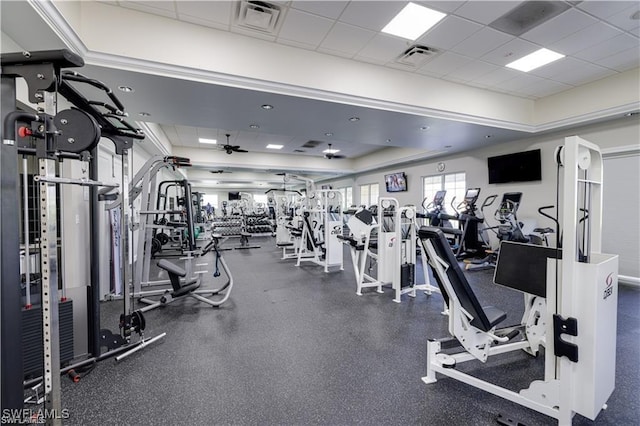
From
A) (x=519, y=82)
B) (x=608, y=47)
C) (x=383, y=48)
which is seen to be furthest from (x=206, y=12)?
(x=608, y=47)

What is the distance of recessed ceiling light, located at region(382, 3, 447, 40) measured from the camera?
2.89 m

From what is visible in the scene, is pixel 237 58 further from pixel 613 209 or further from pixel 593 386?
pixel 613 209

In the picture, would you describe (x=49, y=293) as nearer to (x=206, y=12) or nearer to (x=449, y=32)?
(x=206, y=12)

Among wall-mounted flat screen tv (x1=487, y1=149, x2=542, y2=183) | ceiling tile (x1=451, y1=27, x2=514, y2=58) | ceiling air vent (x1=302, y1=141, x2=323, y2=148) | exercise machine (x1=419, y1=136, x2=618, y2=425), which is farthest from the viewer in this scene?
ceiling air vent (x1=302, y1=141, x2=323, y2=148)

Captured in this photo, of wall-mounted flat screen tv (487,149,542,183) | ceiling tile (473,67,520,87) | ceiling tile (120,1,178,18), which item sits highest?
ceiling tile (473,67,520,87)

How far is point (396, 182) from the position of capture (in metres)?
9.62

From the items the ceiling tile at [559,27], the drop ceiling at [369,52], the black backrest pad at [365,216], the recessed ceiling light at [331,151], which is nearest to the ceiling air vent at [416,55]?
the drop ceiling at [369,52]

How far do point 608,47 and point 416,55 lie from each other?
244 cm

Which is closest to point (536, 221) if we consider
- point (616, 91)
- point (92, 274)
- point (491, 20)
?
point (616, 91)

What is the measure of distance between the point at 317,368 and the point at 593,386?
1.69 m

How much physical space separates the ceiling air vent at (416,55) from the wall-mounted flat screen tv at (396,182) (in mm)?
5577

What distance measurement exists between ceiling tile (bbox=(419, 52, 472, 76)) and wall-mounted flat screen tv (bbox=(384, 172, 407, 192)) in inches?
204

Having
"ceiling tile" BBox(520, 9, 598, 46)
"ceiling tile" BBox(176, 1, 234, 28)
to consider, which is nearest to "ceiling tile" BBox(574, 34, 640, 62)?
"ceiling tile" BBox(520, 9, 598, 46)

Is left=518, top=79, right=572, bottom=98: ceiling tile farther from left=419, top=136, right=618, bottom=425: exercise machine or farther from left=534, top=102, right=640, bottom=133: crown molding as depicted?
left=419, top=136, right=618, bottom=425: exercise machine
